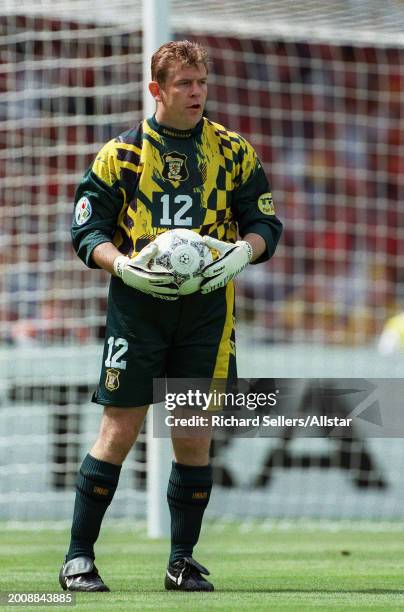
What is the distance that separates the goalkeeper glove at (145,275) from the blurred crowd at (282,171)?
4.36 meters

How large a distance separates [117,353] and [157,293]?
9.6 inches

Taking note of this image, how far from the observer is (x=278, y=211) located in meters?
10.6

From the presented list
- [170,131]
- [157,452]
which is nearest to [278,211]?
[157,452]

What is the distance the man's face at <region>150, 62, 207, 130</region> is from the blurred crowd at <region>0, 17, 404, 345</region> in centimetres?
421

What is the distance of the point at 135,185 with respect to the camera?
404 cm

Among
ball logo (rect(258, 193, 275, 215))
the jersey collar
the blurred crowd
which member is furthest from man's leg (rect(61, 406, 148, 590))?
the blurred crowd

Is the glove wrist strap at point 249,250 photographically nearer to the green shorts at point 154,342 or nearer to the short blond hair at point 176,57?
the green shorts at point 154,342

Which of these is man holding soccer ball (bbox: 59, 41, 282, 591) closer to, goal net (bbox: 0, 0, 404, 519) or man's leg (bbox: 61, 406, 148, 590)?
man's leg (bbox: 61, 406, 148, 590)

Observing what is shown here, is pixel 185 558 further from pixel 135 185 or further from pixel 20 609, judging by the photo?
pixel 135 185

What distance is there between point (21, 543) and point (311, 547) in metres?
1.36

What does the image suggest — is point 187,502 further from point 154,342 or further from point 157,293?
point 157,293

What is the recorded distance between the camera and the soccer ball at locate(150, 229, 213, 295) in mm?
3811

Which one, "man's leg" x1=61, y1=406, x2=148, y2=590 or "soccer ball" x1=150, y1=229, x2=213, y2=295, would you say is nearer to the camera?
"soccer ball" x1=150, y1=229, x2=213, y2=295

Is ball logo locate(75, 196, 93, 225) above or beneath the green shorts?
above
